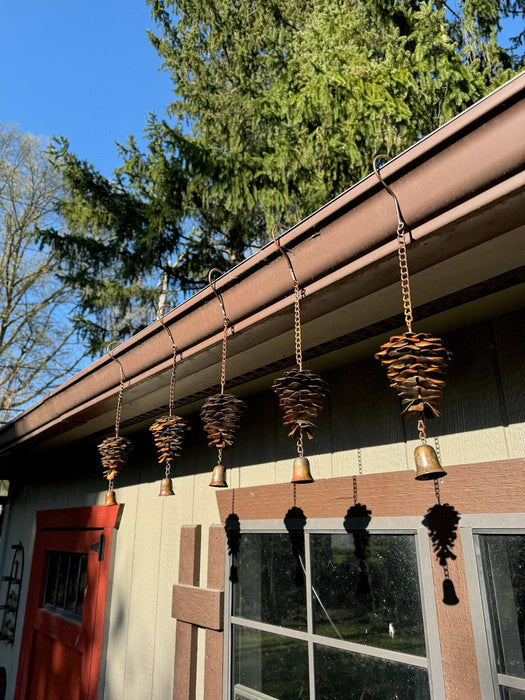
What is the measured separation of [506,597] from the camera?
4.13 feet

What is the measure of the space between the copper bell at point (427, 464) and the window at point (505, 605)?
0.47m

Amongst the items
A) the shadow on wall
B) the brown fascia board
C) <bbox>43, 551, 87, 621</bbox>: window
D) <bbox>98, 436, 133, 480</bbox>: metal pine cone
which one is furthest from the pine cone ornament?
<bbox>43, 551, 87, 621</bbox>: window

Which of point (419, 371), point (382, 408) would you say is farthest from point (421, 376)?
point (382, 408)

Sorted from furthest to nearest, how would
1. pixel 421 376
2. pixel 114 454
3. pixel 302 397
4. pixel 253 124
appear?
pixel 253 124, pixel 114 454, pixel 302 397, pixel 421 376

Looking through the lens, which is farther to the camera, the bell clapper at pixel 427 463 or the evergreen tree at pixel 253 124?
the evergreen tree at pixel 253 124

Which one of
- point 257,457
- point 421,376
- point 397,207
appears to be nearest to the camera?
point 421,376

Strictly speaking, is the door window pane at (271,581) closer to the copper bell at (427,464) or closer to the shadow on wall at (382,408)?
the shadow on wall at (382,408)

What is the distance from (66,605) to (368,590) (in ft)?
9.57

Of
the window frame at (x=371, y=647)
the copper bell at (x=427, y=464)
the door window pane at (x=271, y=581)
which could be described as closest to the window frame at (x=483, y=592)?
the window frame at (x=371, y=647)

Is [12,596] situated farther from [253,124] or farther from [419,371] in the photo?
[253,124]

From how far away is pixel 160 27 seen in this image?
306 inches

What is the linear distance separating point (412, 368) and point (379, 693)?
44.1 inches

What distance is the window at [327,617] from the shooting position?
1.46 meters

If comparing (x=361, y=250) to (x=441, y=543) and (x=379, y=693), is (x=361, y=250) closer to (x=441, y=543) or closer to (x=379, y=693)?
(x=441, y=543)
